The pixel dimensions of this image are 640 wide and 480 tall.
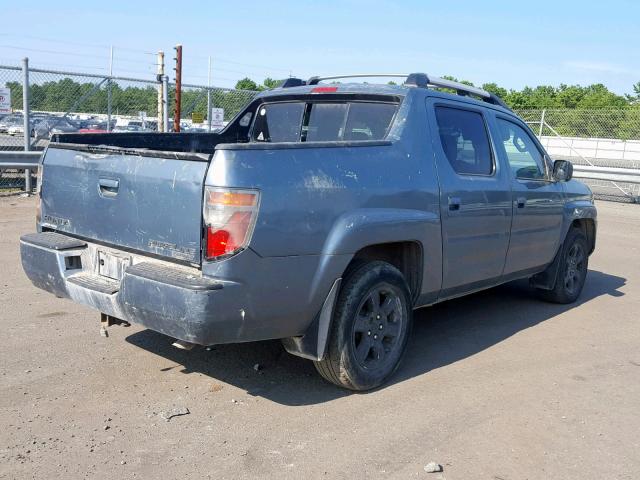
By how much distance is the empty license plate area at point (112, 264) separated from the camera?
4.05m

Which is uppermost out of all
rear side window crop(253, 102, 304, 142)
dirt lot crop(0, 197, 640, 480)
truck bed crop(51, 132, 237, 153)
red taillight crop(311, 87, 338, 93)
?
red taillight crop(311, 87, 338, 93)

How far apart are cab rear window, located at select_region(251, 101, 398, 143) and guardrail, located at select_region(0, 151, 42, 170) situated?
6513 millimetres

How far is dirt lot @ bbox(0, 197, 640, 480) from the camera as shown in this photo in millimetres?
3441

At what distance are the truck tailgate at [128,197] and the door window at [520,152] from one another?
312 cm

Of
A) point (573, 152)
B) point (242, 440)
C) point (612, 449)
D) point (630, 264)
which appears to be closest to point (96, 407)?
point (242, 440)

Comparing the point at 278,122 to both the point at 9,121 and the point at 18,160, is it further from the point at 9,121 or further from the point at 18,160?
the point at 9,121

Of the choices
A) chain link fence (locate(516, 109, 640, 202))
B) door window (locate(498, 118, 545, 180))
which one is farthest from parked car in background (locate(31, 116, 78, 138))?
chain link fence (locate(516, 109, 640, 202))

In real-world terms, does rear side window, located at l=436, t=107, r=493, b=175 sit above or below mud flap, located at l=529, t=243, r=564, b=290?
above

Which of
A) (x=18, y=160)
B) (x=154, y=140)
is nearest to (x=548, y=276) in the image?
(x=154, y=140)

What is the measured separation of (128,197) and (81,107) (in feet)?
34.2

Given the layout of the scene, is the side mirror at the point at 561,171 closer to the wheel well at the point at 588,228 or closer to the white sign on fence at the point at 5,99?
the wheel well at the point at 588,228

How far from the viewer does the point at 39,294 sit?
6242 mm

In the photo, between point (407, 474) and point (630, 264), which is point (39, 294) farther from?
point (630, 264)

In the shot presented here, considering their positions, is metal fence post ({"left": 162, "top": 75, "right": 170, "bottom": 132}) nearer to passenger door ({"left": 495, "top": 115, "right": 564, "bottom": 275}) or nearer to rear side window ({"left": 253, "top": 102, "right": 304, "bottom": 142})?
rear side window ({"left": 253, "top": 102, "right": 304, "bottom": 142})
